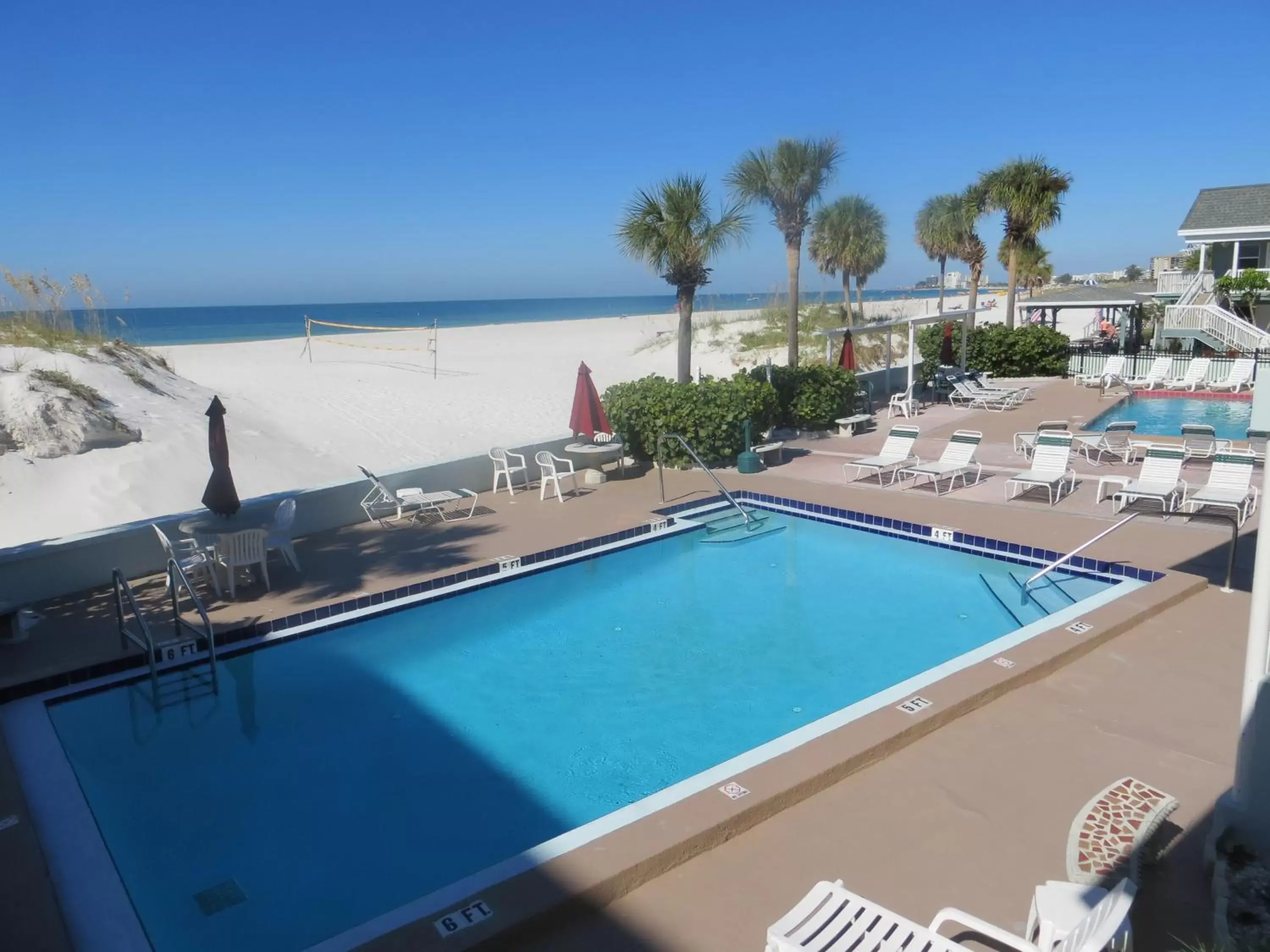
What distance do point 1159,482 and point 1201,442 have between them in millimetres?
3072

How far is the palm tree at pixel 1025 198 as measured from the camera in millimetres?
25797

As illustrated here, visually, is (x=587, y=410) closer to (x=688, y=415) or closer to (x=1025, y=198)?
(x=688, y=415)

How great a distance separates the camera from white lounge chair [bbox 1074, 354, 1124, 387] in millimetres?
22344

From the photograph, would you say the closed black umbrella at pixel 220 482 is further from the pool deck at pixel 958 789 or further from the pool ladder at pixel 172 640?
the pool ladder at pixel 172 640

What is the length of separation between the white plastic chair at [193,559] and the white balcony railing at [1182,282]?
31.4 metres

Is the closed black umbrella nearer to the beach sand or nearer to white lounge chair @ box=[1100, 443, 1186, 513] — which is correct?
the beach sand

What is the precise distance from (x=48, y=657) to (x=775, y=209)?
48.8ft

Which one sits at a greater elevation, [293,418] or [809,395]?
[809,395]

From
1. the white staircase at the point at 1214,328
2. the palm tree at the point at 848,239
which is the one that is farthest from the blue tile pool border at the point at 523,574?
the palm tree at the point at 848,239

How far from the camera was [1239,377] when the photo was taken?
21.2 meters

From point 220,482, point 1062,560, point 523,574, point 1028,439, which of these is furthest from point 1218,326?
point 220,482

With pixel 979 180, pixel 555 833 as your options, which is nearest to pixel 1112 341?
pixel 979 180

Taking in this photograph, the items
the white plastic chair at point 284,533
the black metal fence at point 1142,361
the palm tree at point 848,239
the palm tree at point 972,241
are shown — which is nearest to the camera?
the white plastic chair at point 284,533

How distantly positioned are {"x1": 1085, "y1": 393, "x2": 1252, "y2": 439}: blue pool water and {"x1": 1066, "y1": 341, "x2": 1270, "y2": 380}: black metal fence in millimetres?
Answer: 1314
